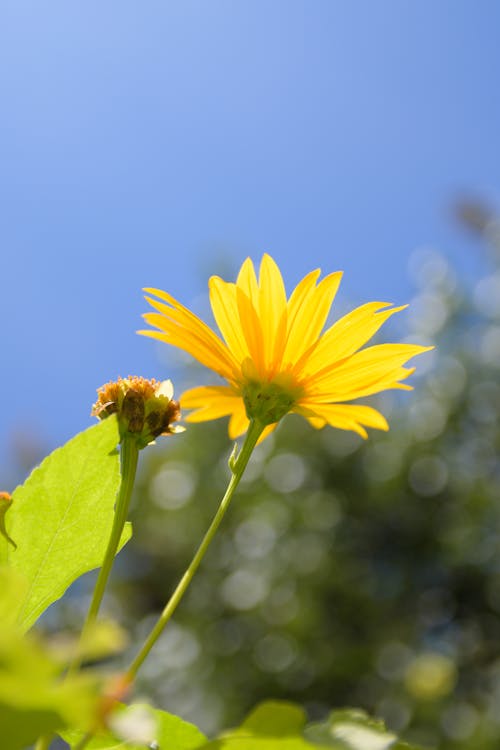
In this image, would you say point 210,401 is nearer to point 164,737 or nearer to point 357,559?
point 164,737

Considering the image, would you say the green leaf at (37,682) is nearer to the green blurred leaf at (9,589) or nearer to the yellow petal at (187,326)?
the green blurred leaf at (9,589)

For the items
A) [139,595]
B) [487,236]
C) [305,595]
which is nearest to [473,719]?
[305,595]

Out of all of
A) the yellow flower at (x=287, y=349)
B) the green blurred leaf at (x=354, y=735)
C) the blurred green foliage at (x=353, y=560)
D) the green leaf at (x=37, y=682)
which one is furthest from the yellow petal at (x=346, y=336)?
the blurred green foliage at (x=353, y=560)

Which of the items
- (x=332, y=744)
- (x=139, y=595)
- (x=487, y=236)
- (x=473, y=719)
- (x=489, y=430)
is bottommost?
(x=332, y=744)

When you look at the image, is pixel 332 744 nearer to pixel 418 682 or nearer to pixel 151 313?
pixel 151 313

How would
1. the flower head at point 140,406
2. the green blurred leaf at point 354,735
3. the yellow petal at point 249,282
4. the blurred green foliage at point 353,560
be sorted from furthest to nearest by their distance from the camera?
the blurred green foliage at point 353,560 → the yellow petal at point 249,282 → the flower head at point 140,406 → the green blurred leaf at point 354,735

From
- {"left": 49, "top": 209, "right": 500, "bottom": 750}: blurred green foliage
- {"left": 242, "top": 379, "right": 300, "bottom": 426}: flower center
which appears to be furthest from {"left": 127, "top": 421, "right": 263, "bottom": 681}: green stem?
{"left": 49, "top": 209, "right": 500, "bottom": 750}: blurred green foliage

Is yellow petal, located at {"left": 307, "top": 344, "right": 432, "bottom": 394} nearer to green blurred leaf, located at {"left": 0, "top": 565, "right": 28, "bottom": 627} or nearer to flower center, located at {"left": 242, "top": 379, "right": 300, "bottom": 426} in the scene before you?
flower center, located at {"left": 242, "top": 379, "right": 300, "bottom": 426}
